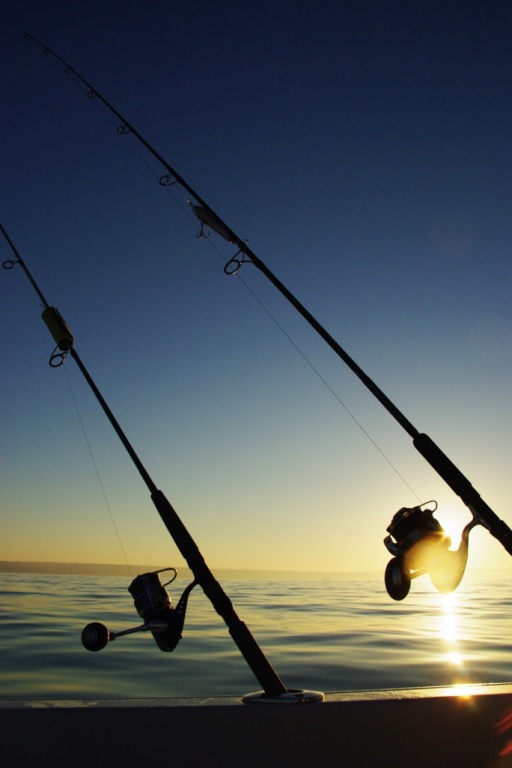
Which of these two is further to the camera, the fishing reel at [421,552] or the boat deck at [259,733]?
the fishing reel at [421,552]

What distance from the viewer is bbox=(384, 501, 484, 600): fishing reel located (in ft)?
7.64

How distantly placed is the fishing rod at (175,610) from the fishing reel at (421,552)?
2.17 ft

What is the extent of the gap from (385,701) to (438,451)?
129cm

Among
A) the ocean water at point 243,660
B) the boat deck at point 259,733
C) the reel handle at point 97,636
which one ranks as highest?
the ocean water at point 243,660

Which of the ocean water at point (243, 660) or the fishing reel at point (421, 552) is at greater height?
the ocean water at point (243, 660)

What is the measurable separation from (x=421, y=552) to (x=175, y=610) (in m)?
1.18

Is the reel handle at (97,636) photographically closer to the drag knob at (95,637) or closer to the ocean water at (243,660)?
the drag knob at (95,637)

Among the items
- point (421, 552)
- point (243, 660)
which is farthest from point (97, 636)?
Result: point (243, 660)

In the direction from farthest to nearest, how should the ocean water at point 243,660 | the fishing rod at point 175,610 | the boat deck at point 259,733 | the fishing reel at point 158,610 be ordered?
the ocean water at point 243,660
the fishing reel at point 158,610
the fishing rod at point 175,610
the boat deck at point 259,733

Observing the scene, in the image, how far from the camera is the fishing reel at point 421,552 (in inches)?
91.7

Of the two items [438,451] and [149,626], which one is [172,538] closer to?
[149,626]

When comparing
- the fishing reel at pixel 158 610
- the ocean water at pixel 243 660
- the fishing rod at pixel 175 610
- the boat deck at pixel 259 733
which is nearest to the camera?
the boat deck at pixel 259 733

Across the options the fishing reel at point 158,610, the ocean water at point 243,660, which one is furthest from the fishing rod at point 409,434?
the ocean water at point 243,660

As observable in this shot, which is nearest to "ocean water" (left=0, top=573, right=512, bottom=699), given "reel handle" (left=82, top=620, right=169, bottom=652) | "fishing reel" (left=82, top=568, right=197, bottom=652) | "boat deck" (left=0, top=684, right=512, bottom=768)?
"fishing reel" (left=82, top=568, right=197, bottom=652)
